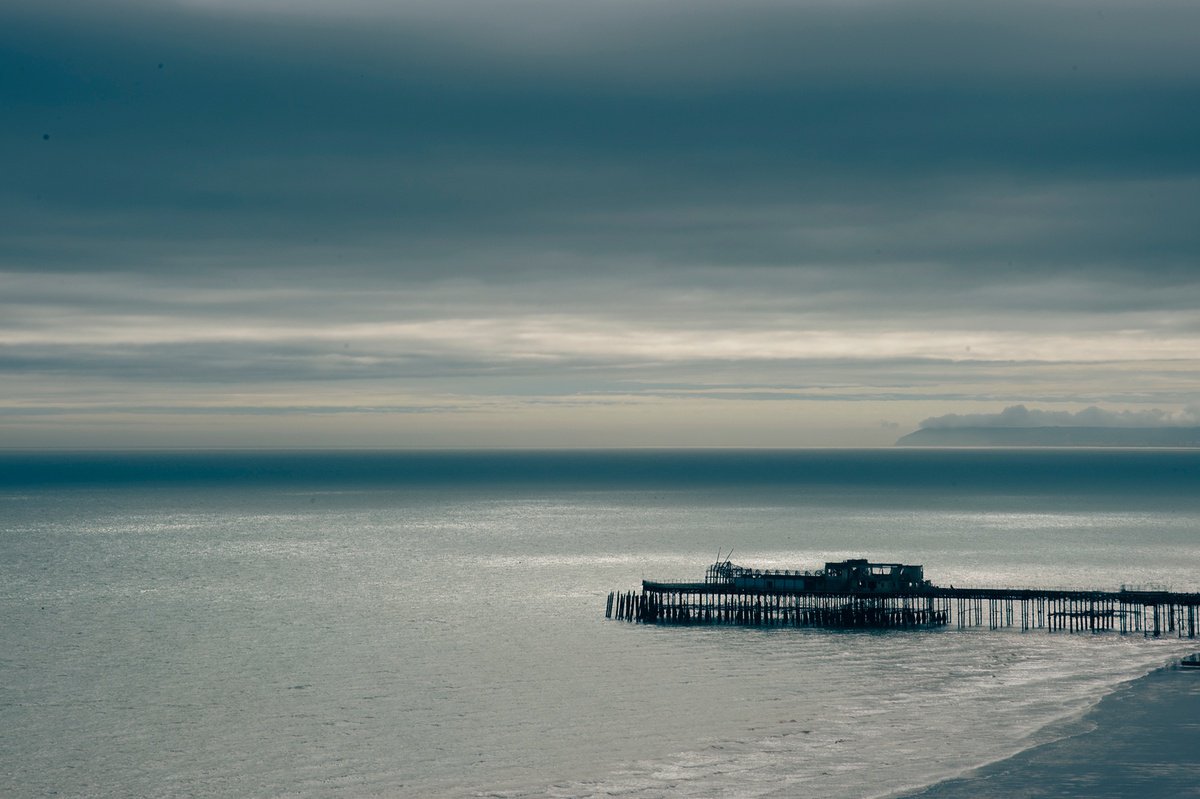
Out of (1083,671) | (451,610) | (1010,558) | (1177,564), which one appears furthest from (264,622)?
(1177,564)

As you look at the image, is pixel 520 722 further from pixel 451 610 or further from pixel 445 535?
pixel 445 535

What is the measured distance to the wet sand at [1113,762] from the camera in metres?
41.2

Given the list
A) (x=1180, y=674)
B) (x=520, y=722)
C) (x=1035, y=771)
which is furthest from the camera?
(x=1180, y=674)

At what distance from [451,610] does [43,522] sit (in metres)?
102

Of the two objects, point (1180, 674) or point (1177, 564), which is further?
point (1177, 564)

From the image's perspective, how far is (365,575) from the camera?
110 meters

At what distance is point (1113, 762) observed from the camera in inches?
1764

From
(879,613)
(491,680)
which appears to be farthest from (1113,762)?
(879,613)

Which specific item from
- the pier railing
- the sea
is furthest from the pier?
the sea

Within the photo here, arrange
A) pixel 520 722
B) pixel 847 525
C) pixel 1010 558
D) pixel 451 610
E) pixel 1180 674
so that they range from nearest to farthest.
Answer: pixel 520 722 → pixel 1180 674 → pixel 451 610 → pixel 1010 558 → pixel 847 525

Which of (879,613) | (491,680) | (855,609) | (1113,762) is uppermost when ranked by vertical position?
(855,609)

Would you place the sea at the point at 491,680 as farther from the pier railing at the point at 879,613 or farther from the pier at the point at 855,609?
the pier at the point at 855,609

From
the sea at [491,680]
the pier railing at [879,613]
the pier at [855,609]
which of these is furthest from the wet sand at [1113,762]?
the pier at [855,609]

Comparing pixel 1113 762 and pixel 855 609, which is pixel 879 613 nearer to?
pixel 855 609
